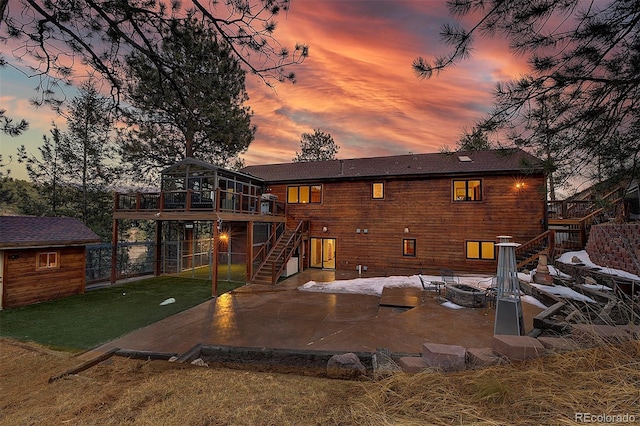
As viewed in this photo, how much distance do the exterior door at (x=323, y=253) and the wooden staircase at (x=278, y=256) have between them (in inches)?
48.8

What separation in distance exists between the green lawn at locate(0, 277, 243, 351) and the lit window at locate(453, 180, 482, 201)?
11457 mm

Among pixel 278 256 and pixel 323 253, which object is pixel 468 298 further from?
pixel 323 253

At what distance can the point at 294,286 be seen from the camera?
447 inches

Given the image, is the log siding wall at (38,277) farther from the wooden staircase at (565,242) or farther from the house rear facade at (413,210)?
the wooden staircase at (565,242)

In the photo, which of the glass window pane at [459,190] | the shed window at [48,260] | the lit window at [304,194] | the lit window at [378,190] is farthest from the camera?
the lit window at [304,194]

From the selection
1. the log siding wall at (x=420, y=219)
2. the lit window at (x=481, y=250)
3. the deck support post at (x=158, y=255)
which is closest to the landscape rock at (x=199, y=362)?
the deck support post at (x=158, y=255)

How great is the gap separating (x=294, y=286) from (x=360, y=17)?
9.45 m

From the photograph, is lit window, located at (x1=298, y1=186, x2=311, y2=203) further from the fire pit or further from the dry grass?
the dry grass

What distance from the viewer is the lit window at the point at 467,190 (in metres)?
13.0

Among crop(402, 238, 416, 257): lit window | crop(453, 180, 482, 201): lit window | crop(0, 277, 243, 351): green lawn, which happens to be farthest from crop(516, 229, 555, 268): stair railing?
crop(0, 277, 243, 351): green lawn

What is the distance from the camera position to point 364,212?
48.3ft

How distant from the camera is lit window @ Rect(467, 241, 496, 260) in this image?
12734 millimetres

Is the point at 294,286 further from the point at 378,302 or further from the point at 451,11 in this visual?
the point at 451,11

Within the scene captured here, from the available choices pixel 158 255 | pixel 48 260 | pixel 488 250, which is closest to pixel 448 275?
pixel 488 250
